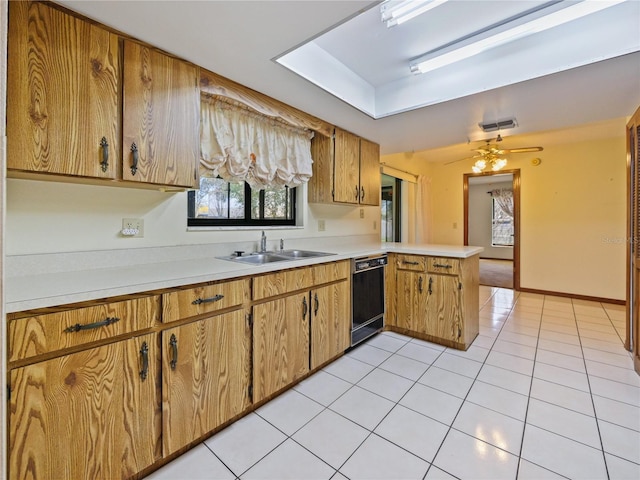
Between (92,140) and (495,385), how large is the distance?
2830 mm

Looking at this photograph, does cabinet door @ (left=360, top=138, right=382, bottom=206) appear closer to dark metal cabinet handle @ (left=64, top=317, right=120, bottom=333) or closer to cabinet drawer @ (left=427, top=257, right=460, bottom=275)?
cabinet drawer @ (left=427, top=257, right=460, bottom=275)

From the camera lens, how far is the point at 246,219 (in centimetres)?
258

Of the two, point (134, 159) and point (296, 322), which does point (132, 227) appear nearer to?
point (134, 159)

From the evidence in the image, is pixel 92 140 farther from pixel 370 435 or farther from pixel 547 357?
pixel 547 357

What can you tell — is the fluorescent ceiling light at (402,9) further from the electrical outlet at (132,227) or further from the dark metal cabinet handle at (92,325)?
the dark metal cabinet handle at (92,325)

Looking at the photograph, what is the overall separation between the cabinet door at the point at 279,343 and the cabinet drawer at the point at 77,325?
62cm

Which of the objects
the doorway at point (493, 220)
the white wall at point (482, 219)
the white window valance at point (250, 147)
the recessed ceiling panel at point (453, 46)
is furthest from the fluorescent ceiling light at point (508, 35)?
the white wall at point (482, 219)

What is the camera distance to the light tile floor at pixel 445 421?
1429mm

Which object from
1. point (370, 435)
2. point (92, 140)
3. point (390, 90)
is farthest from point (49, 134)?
point (390, 90)

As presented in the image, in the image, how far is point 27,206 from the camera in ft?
4.78

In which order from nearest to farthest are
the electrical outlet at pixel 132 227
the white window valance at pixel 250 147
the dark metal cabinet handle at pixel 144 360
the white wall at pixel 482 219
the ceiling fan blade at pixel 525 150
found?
the dark metal cabinet handle at pixel 144 360
the electrical outlet at pixel 132 227
the white window valance at pixel 250 147
the ceiling fan blade at pixel 525 150
the white wall at pixel 482 219

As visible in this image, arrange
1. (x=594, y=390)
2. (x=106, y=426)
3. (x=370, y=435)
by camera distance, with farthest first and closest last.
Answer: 1. (x=594, y=390)
2. (x=370, y=435)
3. (x=106, y=426)

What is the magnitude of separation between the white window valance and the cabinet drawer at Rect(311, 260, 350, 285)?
0.86 m

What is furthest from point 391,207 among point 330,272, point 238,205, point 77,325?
point 77,325
